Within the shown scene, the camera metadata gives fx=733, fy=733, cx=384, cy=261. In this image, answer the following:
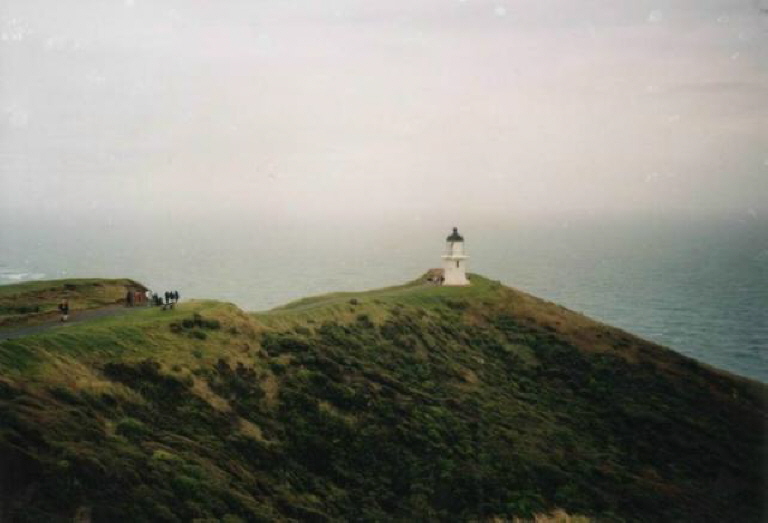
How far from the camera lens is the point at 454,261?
5003cm

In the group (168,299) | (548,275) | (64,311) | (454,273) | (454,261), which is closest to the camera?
(64,311)

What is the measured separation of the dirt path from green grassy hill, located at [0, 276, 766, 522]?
129 cm

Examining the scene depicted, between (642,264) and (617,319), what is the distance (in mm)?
70187

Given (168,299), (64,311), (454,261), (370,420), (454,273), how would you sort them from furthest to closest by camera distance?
(454,273) < (454,261) < (168,299) < (64,311) < (370,420)

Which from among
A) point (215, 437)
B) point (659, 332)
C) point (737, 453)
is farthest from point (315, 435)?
point (659, 332)

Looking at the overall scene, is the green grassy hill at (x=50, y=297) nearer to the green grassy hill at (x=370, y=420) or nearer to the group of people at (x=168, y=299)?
the group of people at (x=168, y=299)

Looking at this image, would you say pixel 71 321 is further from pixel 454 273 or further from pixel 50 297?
pixel 454 273

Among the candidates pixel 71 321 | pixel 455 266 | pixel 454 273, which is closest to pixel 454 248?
pixel 455 266

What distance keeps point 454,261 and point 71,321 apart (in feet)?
90.7

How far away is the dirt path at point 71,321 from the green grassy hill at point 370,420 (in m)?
1.29

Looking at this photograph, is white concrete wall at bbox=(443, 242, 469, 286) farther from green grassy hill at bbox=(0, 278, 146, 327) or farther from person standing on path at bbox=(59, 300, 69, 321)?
person standing on path at bbox=(59, 300, 69, 321)

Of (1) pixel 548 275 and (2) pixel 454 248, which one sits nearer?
(2) pixel 454 248

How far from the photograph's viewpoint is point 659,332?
91.4 m

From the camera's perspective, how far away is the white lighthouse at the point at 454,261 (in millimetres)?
49375
